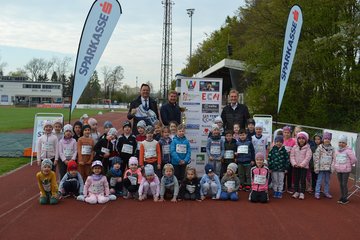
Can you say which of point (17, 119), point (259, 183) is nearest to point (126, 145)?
point (259, 183)

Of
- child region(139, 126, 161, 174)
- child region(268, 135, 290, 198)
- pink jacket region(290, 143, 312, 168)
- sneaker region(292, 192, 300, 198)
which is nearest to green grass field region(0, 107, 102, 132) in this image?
child region(139, 126, 161, 174)

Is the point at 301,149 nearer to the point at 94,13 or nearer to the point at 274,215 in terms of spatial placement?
the point at 274,215

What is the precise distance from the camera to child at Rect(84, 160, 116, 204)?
8.23 m

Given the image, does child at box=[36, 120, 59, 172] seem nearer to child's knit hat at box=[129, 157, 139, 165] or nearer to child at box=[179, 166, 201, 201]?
child's knit hat at box=[129, 157, 139, 165]

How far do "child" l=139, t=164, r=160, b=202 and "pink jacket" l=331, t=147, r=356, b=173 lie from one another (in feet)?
13.0

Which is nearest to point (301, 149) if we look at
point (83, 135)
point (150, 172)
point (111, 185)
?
point (150, 172)

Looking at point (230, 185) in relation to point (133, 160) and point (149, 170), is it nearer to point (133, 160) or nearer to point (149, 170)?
point (149, 170)

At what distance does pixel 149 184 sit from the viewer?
8.64 metres

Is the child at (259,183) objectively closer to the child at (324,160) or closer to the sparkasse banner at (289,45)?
the child at (324,160)

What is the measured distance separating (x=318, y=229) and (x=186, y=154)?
3.55 metres

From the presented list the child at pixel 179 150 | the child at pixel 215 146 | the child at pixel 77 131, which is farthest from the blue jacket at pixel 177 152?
the child at pixel 77 131

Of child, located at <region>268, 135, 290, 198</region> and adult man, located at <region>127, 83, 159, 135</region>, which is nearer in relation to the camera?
child, located at <region>268, 135, 290, 198</region>

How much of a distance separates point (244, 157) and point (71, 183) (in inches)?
157

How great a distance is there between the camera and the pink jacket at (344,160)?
28.7ft
